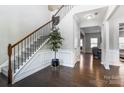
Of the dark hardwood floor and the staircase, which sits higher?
the staircase

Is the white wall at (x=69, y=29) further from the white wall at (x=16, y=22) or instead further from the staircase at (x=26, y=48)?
the white wall at (x=16, y=22)

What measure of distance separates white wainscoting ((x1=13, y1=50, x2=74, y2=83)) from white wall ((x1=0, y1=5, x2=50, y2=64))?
1.10 m

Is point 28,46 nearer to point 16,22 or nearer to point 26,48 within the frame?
point 26,48

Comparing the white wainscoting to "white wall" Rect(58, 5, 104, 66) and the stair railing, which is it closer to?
the stair railing

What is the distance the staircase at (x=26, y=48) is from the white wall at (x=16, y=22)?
0.33 metres

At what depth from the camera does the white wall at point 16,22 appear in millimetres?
3738

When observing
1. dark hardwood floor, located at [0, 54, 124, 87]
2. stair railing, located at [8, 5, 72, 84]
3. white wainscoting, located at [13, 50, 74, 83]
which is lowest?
dark hardwood floor, located at [0, 54, 124, 87]

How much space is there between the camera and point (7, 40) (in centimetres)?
387

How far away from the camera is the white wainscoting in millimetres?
3259

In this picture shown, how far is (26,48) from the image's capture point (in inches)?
173

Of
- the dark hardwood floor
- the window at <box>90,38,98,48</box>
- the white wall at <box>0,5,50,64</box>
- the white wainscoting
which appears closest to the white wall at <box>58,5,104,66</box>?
the white wainscoting

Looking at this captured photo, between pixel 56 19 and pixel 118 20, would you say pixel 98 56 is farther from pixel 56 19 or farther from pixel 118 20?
pixel 56 19

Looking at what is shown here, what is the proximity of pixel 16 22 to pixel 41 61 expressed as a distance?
199 centimetres
